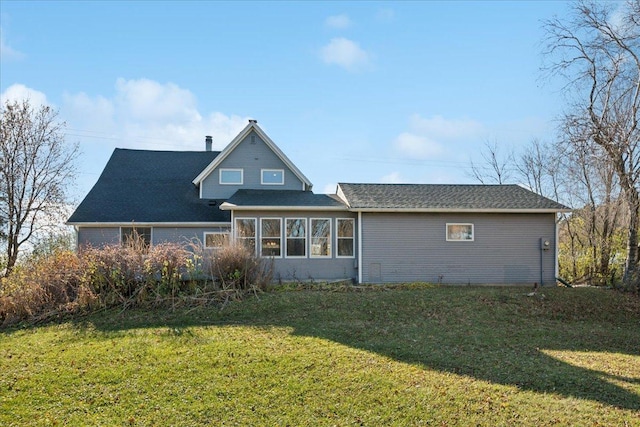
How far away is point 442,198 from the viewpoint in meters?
17.3

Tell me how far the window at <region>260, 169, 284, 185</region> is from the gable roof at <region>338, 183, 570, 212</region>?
2396 mm

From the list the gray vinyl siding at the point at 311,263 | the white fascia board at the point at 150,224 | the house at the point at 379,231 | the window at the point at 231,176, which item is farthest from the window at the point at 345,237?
the window at the point at 231,176

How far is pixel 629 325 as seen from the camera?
39.0 feet

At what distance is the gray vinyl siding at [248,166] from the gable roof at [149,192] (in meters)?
→ 0.51

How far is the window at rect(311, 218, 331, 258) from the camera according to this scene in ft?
54.5

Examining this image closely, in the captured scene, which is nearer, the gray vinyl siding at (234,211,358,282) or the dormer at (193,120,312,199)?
the gray vinyl siding at (234,211,358,282)

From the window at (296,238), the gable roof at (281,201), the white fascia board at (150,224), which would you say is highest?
the gable roof at (281,201)

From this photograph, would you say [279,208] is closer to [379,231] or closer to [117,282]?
[379,231]

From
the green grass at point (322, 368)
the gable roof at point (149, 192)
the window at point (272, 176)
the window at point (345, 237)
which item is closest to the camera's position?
the green grass at point (322, 368)

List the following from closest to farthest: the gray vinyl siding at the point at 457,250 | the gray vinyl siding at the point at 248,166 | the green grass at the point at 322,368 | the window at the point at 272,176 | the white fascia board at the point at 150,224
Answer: the green grass at the point at 322,368
the gray vinyl siding at the point at 457,250
the white fascia board at the point at 150,224
the gray vinyl siding at the point at 248,166
the window at the point at 272,176

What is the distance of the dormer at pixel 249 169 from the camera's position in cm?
1916

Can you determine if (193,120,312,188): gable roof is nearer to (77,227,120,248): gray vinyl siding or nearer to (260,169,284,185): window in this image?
(260,169,284,185): window

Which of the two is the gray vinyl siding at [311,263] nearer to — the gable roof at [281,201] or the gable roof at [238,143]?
the gable roof at [281,201]

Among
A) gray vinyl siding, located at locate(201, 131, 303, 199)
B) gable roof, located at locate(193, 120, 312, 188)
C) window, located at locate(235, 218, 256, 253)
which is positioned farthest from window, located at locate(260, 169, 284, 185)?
window, located at locate(235, 218, 256, 253)
